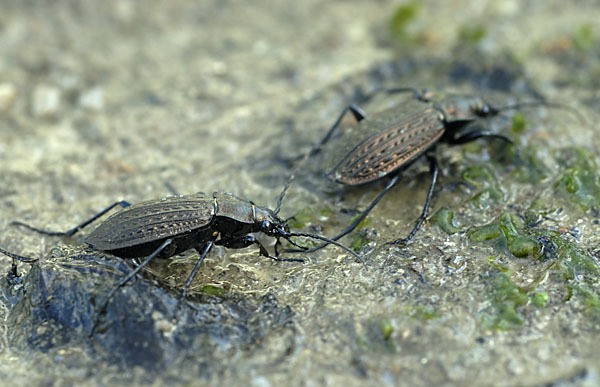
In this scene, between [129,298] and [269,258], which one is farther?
[269,258]

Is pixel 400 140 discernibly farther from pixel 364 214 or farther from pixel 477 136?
pixel 477 136

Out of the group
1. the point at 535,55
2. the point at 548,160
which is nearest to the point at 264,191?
the point at 548,160

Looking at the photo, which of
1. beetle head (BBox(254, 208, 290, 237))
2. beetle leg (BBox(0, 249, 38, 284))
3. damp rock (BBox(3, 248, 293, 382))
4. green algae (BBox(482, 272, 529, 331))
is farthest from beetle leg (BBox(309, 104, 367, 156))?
beetle leg (BBox(0, 249, 38, 284))

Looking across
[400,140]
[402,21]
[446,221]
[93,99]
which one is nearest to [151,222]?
[400,140]

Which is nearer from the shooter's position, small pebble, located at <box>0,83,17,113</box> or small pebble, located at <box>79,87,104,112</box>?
small pebble, located at <box>0,83,17,113</box>

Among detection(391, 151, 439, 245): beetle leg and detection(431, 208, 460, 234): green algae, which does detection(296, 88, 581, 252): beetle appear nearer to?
detection(391, 151, 439, 245): beetle leg

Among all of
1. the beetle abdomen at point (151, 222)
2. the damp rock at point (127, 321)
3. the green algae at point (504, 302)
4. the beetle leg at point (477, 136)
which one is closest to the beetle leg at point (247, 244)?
the beetle abdomen at point (151, 222)

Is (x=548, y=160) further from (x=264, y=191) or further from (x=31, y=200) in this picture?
(x=31, y=200)
